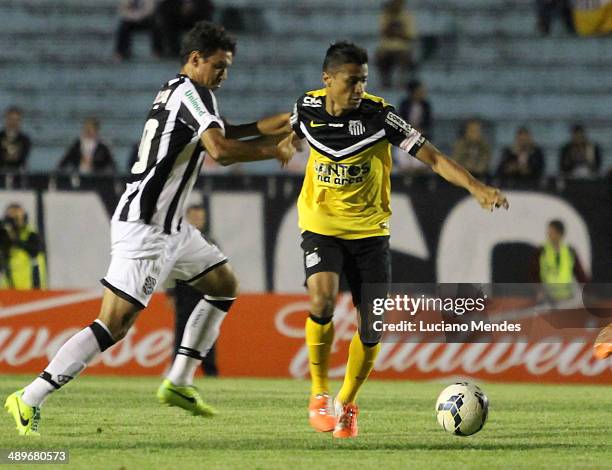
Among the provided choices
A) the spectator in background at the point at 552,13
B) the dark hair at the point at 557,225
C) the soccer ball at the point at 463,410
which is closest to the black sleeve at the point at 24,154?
the dark hair at the point at 557,225

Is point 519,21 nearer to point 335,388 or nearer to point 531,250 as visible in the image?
point 531,250

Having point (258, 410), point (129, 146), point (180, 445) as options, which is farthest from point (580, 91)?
point (180, 445)

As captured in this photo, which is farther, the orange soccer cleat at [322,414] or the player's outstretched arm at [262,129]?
the player's outstretched arm at [262,129]

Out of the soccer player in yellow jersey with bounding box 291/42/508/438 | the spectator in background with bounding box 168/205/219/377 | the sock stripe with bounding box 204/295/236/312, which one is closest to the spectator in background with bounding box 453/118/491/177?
the spectator in background with bounding box 168/205/219/377

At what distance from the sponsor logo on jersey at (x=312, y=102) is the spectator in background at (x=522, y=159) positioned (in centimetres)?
826

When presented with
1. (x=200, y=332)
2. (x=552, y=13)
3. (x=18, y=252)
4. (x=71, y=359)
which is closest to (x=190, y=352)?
(x=200, y=332)

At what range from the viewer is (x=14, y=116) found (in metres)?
16.2

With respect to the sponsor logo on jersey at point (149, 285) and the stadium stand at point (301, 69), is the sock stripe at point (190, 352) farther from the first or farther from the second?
the stadium stand at point (301, 69)

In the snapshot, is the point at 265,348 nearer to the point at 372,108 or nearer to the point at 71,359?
the point at 372,108

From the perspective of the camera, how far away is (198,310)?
847 cm

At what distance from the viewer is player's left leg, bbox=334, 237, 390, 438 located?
7805 millimetres

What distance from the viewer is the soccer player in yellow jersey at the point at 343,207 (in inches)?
302

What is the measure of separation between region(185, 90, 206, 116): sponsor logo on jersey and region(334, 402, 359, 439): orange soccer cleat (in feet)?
5.99

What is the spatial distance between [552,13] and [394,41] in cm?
281
